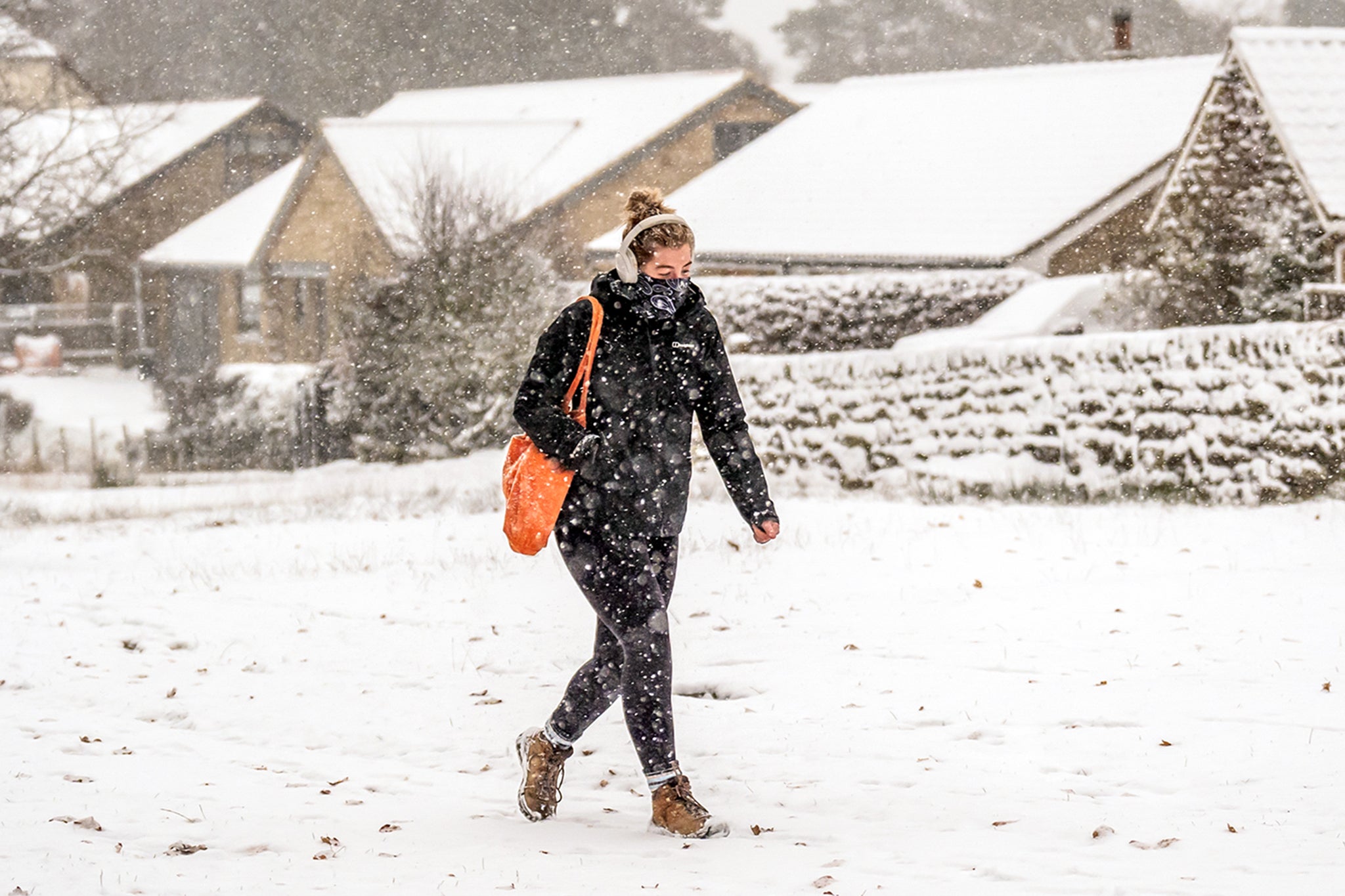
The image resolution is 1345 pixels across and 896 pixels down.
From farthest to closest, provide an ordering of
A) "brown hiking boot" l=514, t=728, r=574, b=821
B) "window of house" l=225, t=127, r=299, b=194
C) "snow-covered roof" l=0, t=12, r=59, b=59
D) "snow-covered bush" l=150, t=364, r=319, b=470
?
"window of house" l=225, t=127, r=299, b=194 → "snow-covered bush" l=150, t=364, r=319, b=470 → "snow-covered roof" l=0, t=12, r=59, b=59 → "brown hiking boot" l=514, t=728, r=574, b=821

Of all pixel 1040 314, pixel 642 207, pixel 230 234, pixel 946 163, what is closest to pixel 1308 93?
pixel 1040 314

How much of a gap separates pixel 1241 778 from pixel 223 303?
37.3 m

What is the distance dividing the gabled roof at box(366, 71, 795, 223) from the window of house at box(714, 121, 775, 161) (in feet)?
2.33

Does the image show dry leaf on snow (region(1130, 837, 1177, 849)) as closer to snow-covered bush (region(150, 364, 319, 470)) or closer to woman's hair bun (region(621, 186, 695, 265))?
woman's hair bun (region(621, 186, 695, 265))

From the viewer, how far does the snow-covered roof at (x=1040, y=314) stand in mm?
16922

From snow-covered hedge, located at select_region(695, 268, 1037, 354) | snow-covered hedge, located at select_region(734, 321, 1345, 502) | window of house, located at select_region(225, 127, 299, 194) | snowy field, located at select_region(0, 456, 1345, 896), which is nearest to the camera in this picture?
snowy field, located at select_region(0, 456, 1345, 896)

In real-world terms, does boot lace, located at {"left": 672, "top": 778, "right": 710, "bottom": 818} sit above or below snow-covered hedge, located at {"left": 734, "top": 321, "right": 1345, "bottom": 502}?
below

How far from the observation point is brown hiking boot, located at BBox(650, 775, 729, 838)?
16.1 ft

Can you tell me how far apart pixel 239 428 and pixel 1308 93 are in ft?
53.3

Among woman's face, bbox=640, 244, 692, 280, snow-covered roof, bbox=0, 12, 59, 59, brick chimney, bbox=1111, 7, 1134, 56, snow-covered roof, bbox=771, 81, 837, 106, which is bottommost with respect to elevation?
woman's face, bbox=640, 244, 692, 280

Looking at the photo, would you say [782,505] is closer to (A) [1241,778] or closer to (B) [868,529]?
(B) [868,529]

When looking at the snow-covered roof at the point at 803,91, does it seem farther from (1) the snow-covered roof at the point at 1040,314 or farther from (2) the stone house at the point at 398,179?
(1) the snow-covered roof at the point at 1040,314

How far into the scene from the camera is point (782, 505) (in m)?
14.1

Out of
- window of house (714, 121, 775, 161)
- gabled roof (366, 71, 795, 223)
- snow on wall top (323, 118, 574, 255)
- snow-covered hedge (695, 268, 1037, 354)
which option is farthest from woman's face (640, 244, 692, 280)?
window of house (714, 121, 775, 161)
